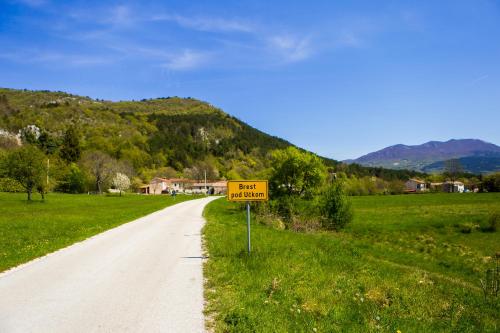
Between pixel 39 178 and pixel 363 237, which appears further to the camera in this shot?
pixel 39 178

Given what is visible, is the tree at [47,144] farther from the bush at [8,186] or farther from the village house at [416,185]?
the village house at [416,185]

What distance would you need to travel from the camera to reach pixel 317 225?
30.4m

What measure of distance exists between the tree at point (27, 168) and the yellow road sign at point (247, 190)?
46825 millimetres

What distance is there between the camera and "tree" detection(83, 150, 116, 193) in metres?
94.4

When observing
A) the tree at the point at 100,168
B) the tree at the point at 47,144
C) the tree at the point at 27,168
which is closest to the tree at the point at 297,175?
the tree at the point at 27,168

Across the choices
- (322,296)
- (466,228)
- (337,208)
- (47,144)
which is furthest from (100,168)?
(322,296)

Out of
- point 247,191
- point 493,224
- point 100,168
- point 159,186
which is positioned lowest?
point 493,224

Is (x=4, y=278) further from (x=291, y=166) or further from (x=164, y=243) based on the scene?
(x=291, y=166)

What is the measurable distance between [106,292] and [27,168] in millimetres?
49207

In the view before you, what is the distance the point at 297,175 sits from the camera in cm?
4016

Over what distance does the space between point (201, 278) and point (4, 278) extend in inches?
195

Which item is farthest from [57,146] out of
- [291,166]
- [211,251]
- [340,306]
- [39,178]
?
[340,306]

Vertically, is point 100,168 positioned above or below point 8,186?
above

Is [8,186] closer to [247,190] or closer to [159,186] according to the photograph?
[159,186]
